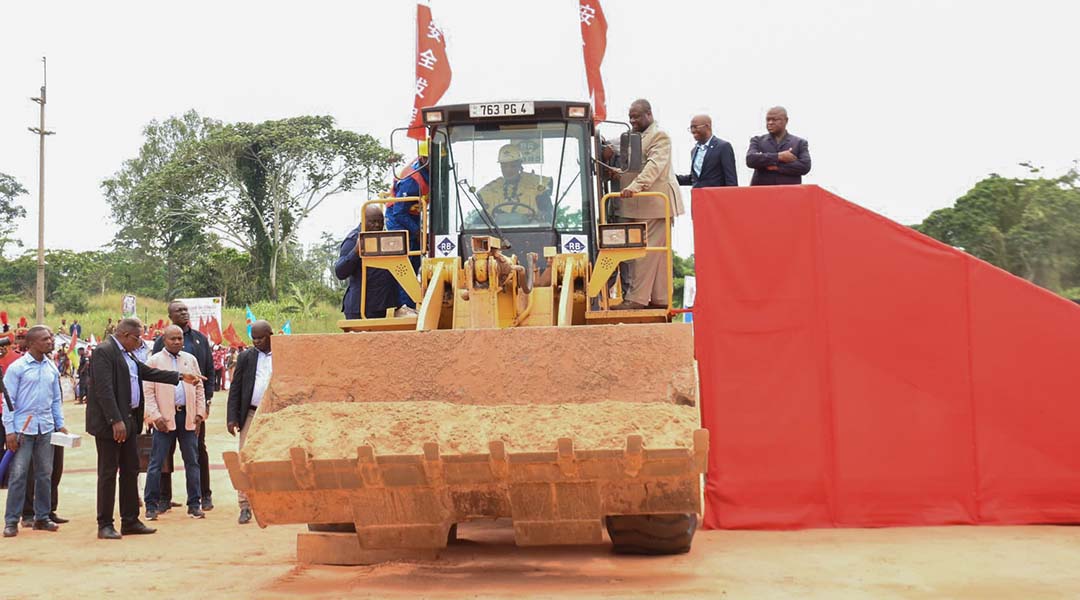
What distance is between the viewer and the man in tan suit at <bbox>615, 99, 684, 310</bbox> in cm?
985

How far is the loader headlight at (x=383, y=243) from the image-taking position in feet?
30.1

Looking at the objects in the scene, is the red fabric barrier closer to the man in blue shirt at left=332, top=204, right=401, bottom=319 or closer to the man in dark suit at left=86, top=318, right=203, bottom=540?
the man in blue shirt at left=332, top=204, right=401, bottom=319

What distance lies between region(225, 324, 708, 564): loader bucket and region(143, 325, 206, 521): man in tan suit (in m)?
4.40

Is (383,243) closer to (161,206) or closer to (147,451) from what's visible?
(147,451)

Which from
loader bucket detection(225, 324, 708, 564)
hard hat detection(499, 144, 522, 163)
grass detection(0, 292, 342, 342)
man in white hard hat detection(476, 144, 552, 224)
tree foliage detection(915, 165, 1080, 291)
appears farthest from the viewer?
grass detection(0, 292, 342, 342)

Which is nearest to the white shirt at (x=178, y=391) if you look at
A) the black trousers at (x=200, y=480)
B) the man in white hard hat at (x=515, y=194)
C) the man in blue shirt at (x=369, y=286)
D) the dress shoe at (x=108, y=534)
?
the black trousers at (x=200, y=480)

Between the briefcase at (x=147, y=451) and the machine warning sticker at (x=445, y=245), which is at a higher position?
the machine warning sticker at (x=445, y=245)

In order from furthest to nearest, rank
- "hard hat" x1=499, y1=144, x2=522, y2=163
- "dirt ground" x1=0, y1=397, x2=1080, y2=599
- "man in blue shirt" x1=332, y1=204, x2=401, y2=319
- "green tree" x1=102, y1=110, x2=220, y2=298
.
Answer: "green tree" x1=102, y1=110, x2=220, y2=298 < "man in blue shirt" x1=332, y1=204, x2=401, y2=319 < "hard hat" x1=499, y1=144, x2=522, y2=163 < "dirt ground" x1=0, y1=397, x2=1080, y2=599

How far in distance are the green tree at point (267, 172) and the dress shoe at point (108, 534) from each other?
129 ft

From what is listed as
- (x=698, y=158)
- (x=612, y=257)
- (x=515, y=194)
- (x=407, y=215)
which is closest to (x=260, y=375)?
(x=407, y=215)

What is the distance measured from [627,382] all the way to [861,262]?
→ 3.37m

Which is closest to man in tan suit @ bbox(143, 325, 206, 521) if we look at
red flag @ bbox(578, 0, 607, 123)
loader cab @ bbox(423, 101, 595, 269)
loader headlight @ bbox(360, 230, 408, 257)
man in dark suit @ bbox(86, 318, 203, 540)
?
man in dark suit @ bbox(86, 318, 203, 540)

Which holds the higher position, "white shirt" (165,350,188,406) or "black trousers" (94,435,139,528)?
"white shirt" (165,350,188,406)

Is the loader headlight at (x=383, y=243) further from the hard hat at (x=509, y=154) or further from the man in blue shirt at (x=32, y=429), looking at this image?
the man in blue shirt at (x=32, y=429)
